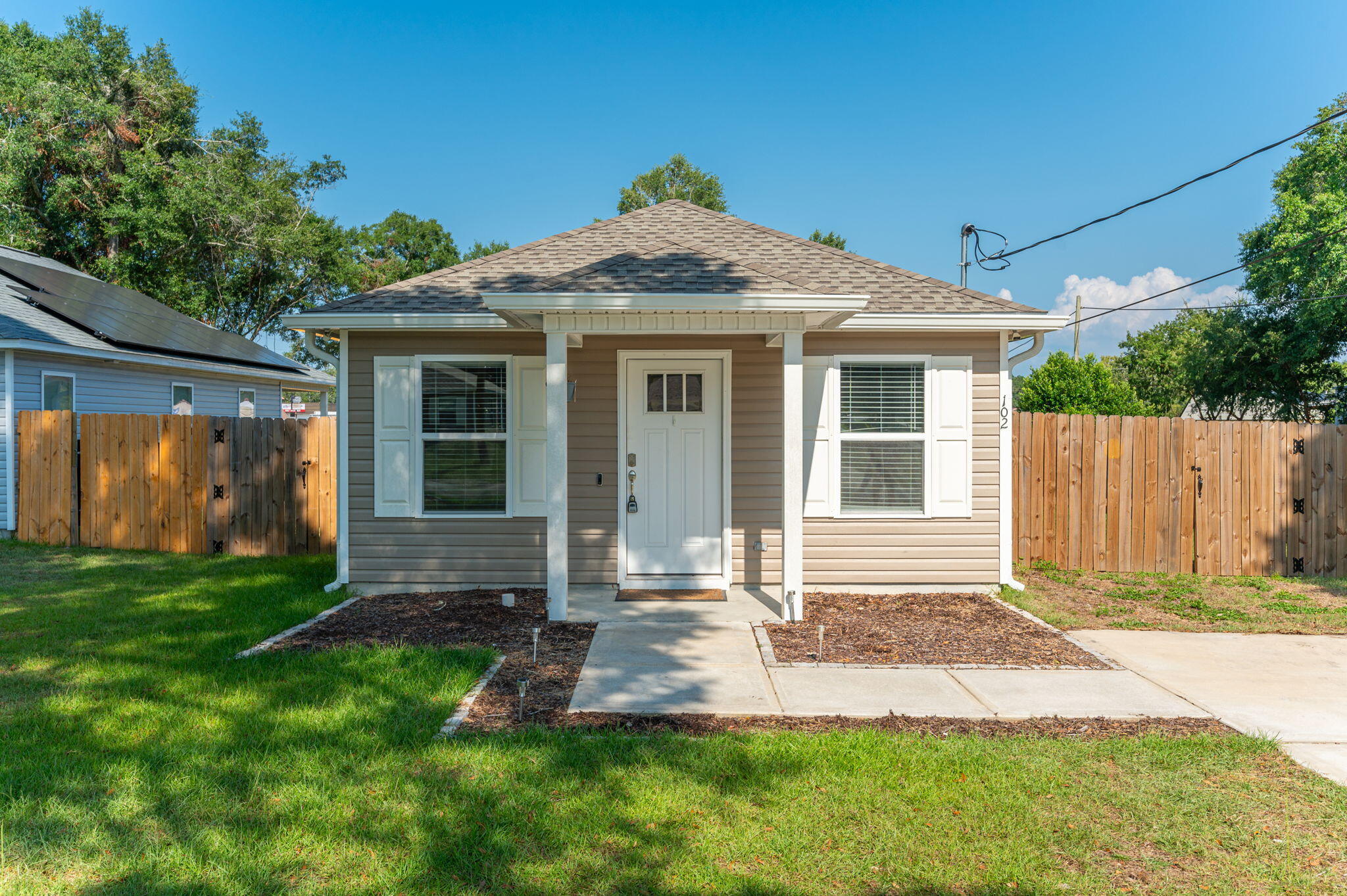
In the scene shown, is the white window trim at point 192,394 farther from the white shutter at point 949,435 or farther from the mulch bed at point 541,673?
the white shutter at point 949,435

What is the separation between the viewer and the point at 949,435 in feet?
24.1

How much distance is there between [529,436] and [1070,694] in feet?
16.2

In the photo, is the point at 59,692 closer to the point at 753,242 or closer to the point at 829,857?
the point at 829,857

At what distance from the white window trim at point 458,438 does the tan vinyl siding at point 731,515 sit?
0.23 ft

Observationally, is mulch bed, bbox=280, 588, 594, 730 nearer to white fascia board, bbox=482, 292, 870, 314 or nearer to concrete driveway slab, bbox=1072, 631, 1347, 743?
white fascia board, bbox=482, 292, 870, 314

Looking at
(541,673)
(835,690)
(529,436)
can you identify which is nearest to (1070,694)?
(835,690)

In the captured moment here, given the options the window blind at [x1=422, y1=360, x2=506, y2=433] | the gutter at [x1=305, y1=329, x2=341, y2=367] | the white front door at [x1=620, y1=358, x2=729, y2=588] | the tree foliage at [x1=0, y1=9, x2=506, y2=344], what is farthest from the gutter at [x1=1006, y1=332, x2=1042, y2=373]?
the tree foliage at [x1=0, y1=9, x2=506, y2=344]

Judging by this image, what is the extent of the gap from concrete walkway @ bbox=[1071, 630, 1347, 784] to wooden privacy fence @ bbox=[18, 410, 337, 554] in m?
8.82

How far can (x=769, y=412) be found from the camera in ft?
24.0

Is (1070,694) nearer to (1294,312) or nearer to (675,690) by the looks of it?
(675,690)

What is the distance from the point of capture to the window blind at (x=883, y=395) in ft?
24.2

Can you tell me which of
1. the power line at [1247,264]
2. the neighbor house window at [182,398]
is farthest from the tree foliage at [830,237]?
the neighbor house window at [182,398]

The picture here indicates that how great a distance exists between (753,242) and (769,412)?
7.40ft

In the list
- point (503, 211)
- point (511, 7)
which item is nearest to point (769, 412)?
point (511, 7)
